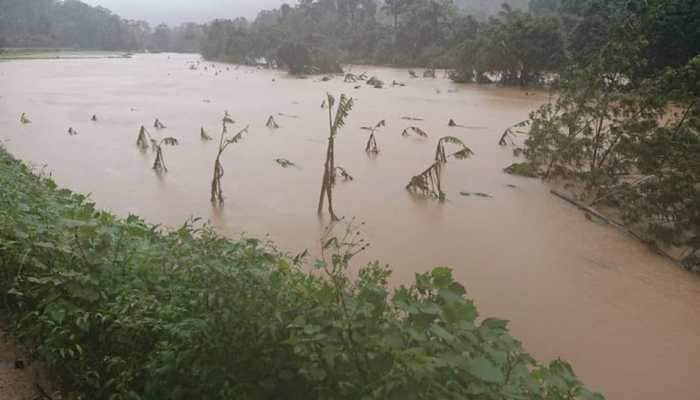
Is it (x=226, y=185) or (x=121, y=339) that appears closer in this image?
(x=121, y=339)

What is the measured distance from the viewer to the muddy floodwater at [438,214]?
3.98m

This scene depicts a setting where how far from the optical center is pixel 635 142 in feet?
21.8

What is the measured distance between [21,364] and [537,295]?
3.86 meters

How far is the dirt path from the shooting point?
223cm

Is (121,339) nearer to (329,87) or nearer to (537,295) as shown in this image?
(537,295)

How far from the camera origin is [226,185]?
7.36 m

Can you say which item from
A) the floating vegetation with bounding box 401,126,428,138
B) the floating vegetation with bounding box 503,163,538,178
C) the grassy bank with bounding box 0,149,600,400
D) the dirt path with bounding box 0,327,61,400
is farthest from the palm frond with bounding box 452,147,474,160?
the dirt path with bounding box 0,327,61,400

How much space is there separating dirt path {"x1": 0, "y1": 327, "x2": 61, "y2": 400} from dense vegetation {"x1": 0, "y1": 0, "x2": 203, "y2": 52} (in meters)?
49.8

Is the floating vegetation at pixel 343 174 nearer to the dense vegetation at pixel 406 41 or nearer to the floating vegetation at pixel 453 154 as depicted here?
the floating vegetation at pixel 453 154

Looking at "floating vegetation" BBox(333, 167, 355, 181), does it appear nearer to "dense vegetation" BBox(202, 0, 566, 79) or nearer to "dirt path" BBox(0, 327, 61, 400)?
"dirt path" BBox(0, 327, 61, 400)

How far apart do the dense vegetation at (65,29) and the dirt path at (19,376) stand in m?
49.8

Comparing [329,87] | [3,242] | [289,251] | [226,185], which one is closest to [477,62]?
[329,87]

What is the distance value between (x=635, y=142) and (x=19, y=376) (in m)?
6.88

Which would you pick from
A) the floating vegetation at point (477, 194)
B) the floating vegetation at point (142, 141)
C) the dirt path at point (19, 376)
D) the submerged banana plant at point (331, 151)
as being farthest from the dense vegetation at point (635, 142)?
the floating vegetation at point (142, 141)
